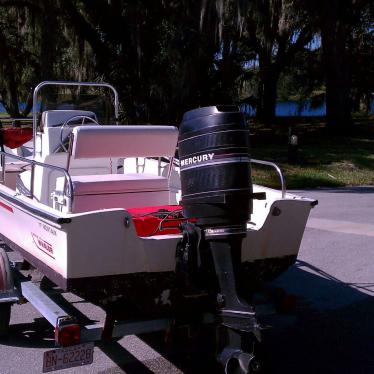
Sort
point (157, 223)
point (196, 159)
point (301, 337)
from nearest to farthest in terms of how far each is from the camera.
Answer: point (196, 159) < point (157, 223) < point (301, 337)

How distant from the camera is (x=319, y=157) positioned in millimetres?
18516

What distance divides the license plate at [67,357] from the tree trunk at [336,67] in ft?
62.0

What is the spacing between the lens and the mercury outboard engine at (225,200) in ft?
12.7

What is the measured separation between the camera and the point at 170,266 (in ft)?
14.5

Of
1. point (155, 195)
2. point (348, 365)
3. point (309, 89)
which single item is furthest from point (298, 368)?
point (309, 89)

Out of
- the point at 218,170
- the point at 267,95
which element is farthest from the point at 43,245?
the point at 267,95

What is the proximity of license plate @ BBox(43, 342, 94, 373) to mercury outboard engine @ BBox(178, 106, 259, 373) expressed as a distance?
32.7 inches

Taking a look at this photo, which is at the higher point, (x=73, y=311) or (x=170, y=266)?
(x=170, y=266)

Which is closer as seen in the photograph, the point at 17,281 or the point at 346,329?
the point at 17,281

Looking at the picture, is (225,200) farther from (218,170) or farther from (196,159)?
(196,159)

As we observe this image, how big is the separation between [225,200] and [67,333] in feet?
4.16

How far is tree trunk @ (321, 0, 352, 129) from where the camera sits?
21422 mm

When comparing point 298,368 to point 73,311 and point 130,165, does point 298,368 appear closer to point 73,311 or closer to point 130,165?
point 73,311

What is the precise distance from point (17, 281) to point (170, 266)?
136 cm
